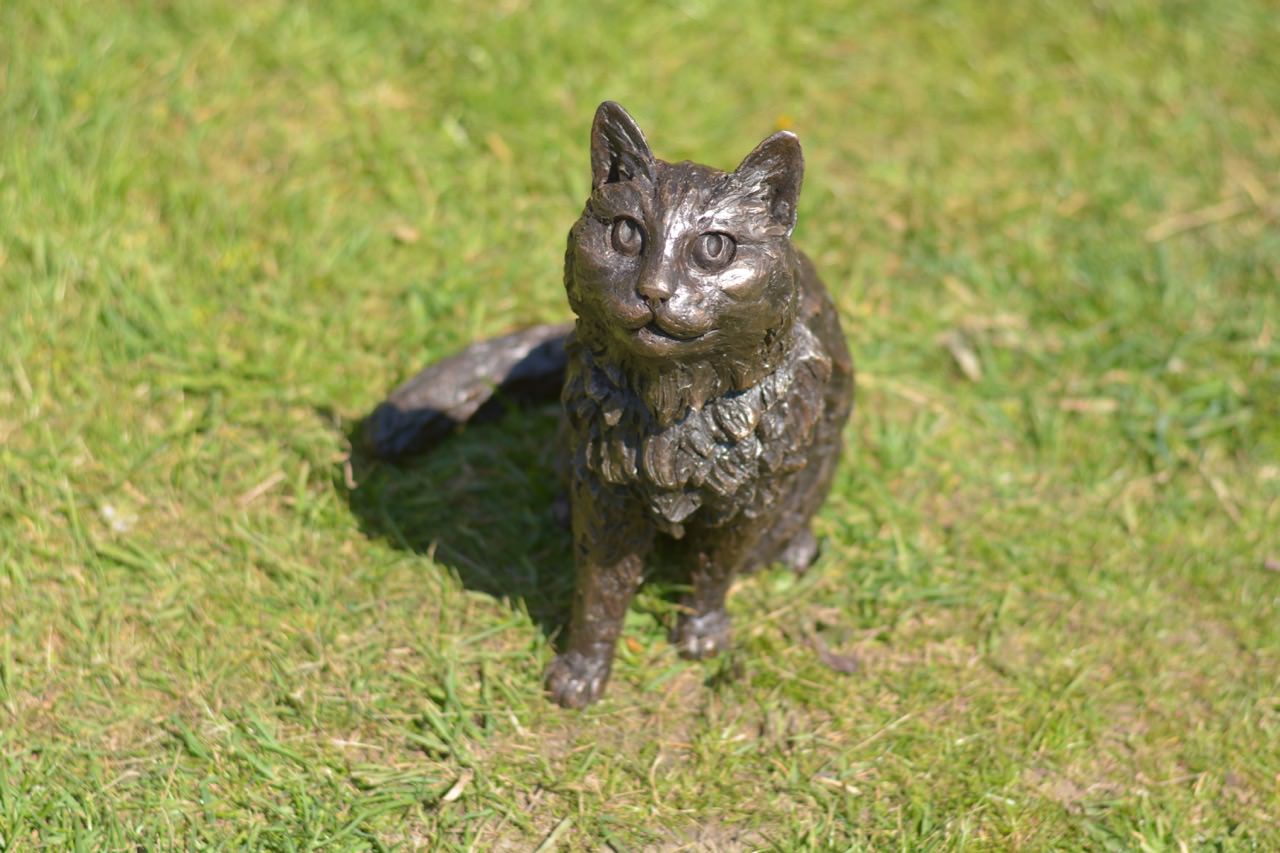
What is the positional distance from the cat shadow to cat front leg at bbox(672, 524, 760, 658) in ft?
1.14

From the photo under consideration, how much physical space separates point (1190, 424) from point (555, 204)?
7.62ft

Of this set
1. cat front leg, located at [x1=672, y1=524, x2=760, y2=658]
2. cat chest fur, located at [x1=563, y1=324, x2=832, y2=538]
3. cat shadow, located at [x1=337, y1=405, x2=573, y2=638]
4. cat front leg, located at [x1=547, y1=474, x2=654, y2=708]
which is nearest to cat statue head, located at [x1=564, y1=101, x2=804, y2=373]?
cat chest fur, located at [x1=563, y1=324, x2=832, y2=538]

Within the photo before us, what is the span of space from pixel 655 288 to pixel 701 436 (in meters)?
0.50

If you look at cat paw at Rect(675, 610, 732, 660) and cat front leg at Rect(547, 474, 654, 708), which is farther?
cat paw at Rect(675, 610, 732, 660)

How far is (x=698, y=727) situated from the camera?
3.56 metres

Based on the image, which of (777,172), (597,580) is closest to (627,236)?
(777,172)

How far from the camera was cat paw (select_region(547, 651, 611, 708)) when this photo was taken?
353 cm

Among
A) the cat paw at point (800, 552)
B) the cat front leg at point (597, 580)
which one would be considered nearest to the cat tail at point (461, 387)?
the cat front leg at point (597, 580)

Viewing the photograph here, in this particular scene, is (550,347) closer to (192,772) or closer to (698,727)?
(698,727)

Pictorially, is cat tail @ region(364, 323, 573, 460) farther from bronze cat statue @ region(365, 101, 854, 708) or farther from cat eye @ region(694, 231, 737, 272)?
cat eye @ region(694, 231, 737, 272)

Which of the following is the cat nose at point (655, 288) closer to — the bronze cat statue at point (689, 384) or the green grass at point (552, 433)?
the bronze cat statue at point (689, 384)

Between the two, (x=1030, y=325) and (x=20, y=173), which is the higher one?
(x=20, y=173)

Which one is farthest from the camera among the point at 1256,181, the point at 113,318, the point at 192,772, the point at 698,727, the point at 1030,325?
the point at 1256,181

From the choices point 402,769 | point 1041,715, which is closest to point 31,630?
point 402,769
